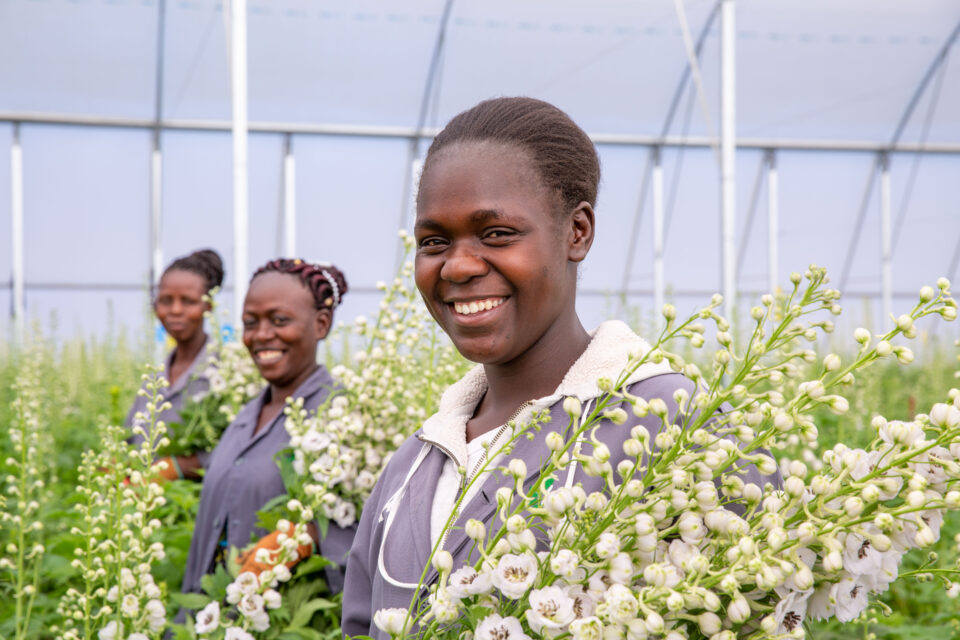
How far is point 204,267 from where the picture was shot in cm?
492

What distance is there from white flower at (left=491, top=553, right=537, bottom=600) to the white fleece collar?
0.38 metres

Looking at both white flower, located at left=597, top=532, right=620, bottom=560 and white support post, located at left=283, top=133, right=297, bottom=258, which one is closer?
white flower, located at left=597, top=532, right=620, bottom=560

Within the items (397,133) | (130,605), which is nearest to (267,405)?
(130,605)

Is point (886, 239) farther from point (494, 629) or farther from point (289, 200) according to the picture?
point (494, 629)

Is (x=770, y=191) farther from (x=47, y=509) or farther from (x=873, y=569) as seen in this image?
(x=873, y=569)

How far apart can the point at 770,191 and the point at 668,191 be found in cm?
132

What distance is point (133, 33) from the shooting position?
10.3 m

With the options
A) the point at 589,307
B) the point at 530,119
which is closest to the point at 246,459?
the point at 530,119

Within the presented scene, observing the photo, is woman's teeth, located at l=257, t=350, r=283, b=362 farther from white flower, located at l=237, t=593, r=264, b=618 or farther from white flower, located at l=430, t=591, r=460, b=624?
white flower, located at l=430, t=591, r=460, b=624

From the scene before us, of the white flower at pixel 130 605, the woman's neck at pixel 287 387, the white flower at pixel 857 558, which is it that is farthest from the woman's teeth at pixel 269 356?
the white flower at pixel 857 558

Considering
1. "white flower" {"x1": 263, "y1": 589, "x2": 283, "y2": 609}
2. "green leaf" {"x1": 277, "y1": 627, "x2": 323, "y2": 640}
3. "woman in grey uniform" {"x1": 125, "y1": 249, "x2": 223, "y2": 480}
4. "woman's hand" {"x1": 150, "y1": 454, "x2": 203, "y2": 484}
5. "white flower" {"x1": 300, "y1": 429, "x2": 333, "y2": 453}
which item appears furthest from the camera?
"woman in grey uniform" {"x1": 125, "y1": 249, "x2": 223, "y2": 480}

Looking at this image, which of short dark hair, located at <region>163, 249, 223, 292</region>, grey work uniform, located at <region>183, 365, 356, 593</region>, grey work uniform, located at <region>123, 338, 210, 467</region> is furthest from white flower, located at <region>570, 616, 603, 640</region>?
short dark hair, located at <region>163, 249, 223, 292</region>

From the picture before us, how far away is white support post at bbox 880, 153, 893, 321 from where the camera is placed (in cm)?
1207

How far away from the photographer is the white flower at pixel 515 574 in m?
0.98
